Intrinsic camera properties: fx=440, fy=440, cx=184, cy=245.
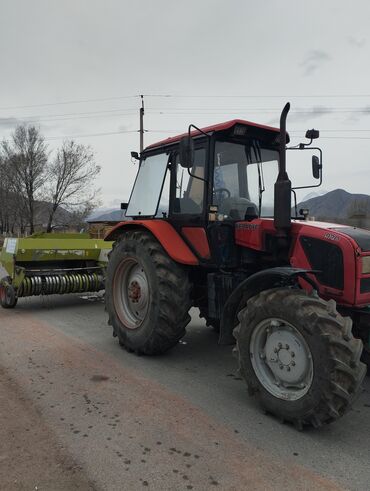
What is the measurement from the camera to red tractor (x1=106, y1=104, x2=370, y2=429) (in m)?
3.12

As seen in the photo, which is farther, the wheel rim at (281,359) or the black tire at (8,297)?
the black tire at (8,297)

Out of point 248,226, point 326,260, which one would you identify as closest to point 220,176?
point 248,226

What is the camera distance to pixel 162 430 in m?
3.22

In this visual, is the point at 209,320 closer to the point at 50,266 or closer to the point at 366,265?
the point at 366,265

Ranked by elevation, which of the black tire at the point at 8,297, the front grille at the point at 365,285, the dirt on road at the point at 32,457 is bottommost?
the dirt on road at the point at 32,457

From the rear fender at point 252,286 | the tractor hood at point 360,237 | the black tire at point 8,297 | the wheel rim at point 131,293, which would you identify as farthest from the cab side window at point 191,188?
the black tire at point 8,297

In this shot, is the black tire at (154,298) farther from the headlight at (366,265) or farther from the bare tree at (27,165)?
the bare tree at (27,165)

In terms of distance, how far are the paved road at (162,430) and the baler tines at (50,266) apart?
240cm

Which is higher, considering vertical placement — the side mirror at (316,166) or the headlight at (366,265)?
the side mirror at (316,166)

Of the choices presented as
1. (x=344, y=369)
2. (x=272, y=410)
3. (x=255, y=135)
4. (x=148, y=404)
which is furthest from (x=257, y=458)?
(x=255, y=135)

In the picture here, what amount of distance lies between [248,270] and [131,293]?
1.52 m

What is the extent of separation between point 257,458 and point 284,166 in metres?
2.25

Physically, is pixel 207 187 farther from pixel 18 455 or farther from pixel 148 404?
pixel 18 455

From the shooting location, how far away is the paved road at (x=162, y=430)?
265cm
